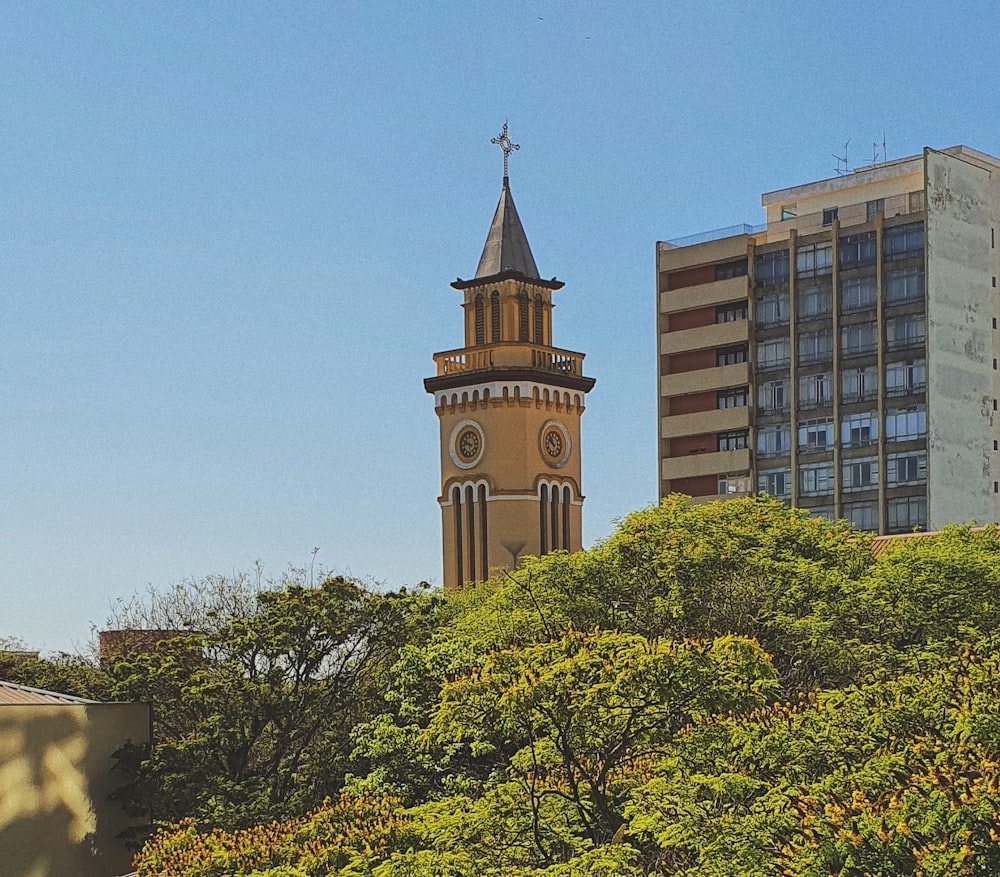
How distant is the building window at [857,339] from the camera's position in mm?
70281

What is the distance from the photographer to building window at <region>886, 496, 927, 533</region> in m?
68.4

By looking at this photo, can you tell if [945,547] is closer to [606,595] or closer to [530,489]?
[606,595]

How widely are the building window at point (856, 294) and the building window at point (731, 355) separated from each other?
5.12 metres

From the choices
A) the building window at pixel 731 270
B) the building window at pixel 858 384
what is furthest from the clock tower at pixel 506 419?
the building window at pixel 858 384

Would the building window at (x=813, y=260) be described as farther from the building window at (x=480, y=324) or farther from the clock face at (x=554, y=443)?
the building window at (x=480, y=324)

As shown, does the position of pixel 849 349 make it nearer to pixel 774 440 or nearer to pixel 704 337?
pixel 774 440

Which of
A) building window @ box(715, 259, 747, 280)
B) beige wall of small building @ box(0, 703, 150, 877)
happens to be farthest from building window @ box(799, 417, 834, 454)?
beige wall of small building @ box(0, 703, 150, 877)

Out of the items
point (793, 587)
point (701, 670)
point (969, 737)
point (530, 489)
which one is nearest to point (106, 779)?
point (793, 587)

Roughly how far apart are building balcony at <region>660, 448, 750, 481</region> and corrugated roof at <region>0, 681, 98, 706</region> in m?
45.8

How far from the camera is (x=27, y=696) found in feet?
99.7

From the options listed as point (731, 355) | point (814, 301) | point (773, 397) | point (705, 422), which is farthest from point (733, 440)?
point (814, 301)

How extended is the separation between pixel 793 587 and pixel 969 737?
1349cm

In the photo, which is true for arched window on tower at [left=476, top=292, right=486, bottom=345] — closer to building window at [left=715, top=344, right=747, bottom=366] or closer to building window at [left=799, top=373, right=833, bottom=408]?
building window at [left=715, top=344, right=747, bottom=366]

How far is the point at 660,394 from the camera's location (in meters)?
75.0
